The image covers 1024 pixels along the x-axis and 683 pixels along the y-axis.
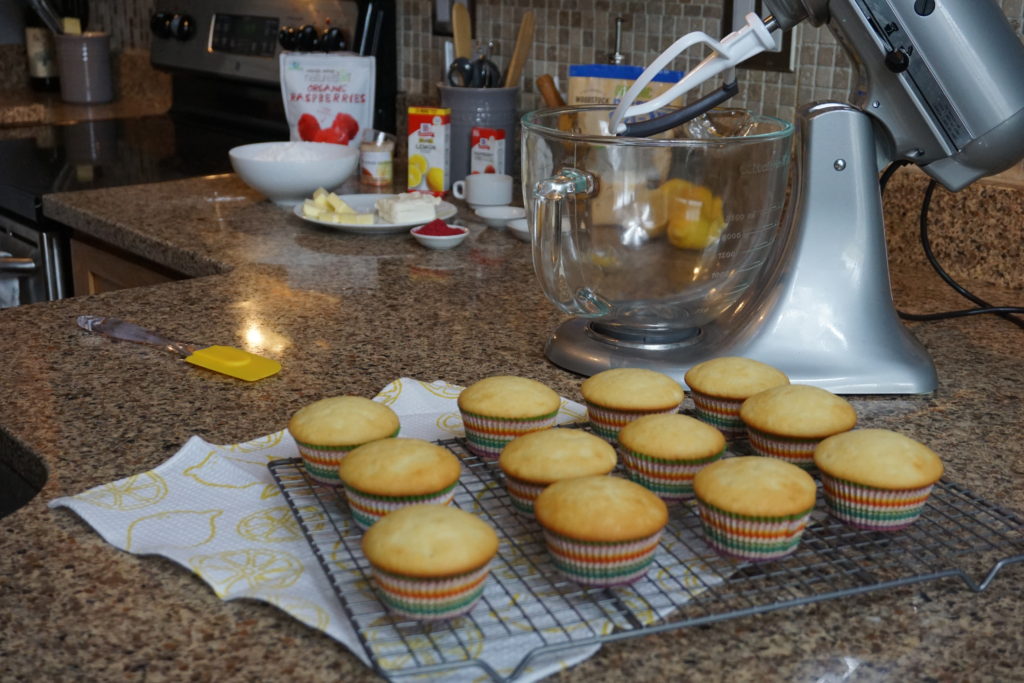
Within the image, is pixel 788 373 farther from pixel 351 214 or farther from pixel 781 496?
pixel 351 214

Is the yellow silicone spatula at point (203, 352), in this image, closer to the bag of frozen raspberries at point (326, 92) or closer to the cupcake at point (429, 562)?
the cupcake at point (429, 562)

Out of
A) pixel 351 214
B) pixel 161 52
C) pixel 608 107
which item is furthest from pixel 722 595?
pixel 161 52

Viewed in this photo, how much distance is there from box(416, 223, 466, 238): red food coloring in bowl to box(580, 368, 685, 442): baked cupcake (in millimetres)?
652

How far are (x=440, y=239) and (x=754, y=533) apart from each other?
0.89 m

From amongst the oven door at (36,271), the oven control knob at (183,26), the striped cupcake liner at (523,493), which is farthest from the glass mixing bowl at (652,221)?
the oven control knob at (183,26)

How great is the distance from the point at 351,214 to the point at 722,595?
40.3 inches

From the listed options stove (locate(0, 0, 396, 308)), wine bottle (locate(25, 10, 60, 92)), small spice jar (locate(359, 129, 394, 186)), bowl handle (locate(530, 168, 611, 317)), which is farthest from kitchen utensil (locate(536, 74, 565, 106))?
wine bottle (locate(25, 10, 60, 92))

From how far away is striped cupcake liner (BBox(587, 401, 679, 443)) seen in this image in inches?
32.9

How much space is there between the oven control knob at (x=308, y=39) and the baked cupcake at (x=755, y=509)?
1629 mm

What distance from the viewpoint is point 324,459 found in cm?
76

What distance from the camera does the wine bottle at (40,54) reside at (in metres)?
2.91

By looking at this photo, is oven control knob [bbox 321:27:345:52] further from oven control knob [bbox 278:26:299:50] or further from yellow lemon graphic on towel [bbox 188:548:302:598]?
yellow lemon graphic on towel [bbox 188:548:302:598]

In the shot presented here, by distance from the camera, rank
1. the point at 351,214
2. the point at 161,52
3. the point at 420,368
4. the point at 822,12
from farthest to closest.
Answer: the point at 161,52, the point at 351,214, the point at 420,368, the point at 822,12

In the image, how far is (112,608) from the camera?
64 centimetres
